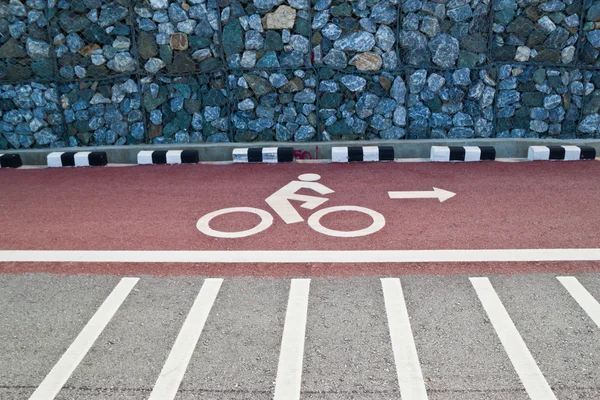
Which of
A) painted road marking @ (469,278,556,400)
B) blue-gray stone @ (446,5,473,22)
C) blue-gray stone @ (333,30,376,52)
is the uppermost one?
blue-gray stone @ (446,5,473,22)

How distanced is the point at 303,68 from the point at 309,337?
21.6 ft

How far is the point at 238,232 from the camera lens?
621cm

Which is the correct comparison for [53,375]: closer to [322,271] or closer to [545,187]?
[322,271]

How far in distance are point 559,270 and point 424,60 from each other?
221 inches

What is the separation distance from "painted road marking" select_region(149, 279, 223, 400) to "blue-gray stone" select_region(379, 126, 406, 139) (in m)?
5.89

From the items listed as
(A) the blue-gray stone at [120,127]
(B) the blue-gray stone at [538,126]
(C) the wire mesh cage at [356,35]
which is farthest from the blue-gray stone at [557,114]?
(A) the blue-gray stone at [120,127]

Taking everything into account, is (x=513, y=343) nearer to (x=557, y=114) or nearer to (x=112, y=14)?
→ (x=557, y=114)

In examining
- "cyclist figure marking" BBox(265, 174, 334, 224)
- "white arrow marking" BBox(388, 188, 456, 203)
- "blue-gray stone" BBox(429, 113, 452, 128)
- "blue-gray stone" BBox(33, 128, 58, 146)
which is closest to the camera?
"cyclist figure marking" BBox(265, 174, 334, 224)

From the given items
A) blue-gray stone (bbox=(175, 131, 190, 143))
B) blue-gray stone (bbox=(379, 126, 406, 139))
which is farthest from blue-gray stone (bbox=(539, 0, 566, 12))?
blue-gray stone (bbox=(175, 131, 190, 143))

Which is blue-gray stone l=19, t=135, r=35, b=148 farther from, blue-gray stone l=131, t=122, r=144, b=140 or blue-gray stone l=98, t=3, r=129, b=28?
blue-gray stone l=98, t=3, r=129, b=28

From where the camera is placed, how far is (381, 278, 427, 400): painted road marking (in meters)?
3.47

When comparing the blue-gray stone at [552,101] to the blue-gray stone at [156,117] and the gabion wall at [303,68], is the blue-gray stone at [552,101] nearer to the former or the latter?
the gabion wall at [303,68]

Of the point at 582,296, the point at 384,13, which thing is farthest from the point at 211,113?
the point at 582,296

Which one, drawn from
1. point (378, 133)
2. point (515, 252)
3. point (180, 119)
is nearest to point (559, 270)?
point (515, 252)
